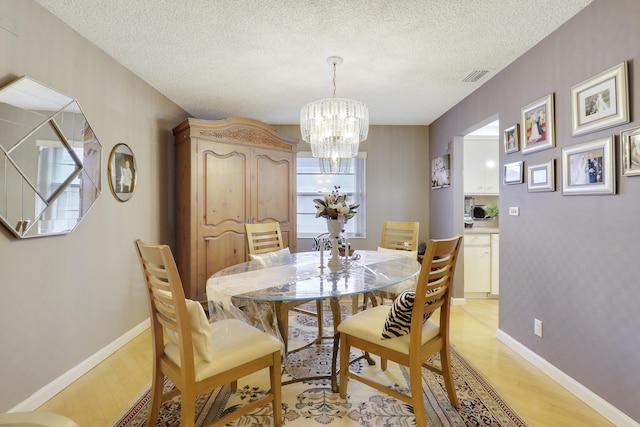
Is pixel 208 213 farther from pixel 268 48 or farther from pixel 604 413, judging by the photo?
pixel 604 413

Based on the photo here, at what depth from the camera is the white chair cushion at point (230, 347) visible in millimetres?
1487

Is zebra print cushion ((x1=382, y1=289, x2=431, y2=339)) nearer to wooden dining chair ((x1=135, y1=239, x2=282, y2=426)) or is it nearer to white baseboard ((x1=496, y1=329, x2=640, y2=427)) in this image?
wooden dining chair ((x1=135, y1=239, x2=282, y2=426))

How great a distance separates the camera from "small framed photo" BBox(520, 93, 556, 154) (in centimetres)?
234

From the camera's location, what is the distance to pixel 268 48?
2537mm

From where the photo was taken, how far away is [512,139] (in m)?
2.83

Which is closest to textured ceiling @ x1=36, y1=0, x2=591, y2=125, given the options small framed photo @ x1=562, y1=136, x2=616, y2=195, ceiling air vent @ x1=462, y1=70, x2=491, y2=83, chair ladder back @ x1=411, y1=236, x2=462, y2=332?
ceiling air vent @ x1=462, y1=70, x2=491, y2=83

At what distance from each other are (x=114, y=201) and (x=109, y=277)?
0.65m

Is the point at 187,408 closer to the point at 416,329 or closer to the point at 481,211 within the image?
the point at 416,329

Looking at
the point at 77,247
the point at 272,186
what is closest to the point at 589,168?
the point at 272,186

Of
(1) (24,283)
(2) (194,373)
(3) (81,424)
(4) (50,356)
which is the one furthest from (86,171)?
(2) (194,373)

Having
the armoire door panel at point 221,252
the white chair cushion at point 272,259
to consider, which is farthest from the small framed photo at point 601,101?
the armoire door panel at point 221,252

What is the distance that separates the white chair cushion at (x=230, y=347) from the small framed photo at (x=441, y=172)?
129 inches

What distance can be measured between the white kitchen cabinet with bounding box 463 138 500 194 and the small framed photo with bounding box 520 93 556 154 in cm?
202

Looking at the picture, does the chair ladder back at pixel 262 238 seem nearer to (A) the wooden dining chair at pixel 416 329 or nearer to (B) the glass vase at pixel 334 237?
(B) the glass vase at pixel 334 237
